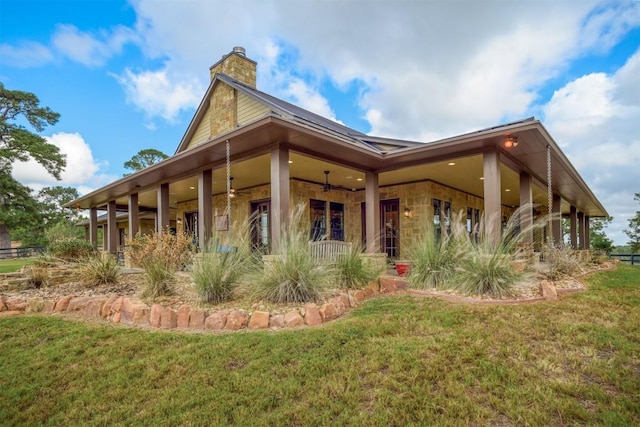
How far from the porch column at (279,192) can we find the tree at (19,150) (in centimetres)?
2059

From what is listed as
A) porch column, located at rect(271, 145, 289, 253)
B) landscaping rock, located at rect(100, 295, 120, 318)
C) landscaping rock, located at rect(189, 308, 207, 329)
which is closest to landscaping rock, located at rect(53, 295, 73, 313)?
landscaping rock, located at rect(100, 295, 120, 318)

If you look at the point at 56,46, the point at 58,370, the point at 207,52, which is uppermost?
the point at 207,52

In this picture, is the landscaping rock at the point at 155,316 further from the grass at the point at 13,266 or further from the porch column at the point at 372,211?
the grass at the point at 13,266

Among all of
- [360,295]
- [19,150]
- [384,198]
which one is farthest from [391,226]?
[19,150]

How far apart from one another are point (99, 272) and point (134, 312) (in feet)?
9.37

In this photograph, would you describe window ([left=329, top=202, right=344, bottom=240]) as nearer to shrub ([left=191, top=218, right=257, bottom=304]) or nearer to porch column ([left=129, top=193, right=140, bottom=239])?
shrub ([left=191, top=218, right=257, bottom=304])

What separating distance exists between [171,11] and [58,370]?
838 cm

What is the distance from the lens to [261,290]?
4125 mm

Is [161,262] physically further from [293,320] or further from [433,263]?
[433,263]

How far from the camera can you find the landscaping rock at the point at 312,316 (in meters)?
3.59

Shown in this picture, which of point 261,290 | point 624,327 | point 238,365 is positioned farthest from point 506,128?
point 238,365

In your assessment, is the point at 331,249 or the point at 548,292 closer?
the point at 548,292

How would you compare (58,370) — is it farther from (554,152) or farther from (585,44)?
→ (585,44)

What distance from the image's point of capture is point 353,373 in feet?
7.75
